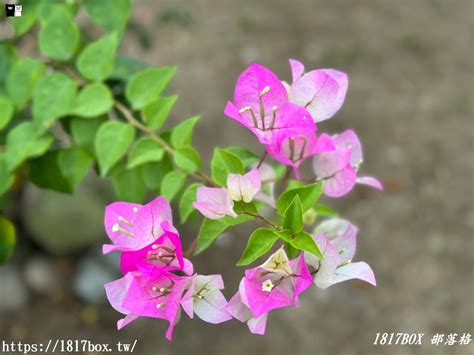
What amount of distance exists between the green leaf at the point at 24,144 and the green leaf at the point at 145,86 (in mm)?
109

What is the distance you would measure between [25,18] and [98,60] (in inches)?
5.0

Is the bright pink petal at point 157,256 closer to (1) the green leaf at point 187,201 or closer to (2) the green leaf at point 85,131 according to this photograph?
(1) the green leaf at point 187,201

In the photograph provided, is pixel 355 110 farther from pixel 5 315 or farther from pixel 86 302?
pixel 5 315

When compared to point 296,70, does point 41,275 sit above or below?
below

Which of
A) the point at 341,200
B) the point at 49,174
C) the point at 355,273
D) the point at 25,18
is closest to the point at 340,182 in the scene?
the point at 355,273

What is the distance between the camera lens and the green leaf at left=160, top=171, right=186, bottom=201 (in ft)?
1.99

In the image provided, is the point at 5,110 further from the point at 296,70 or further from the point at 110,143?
the point at 296,70

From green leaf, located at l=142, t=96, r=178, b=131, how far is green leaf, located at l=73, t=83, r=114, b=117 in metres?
0.04

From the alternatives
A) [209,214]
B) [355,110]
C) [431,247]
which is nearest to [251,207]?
[209,214]

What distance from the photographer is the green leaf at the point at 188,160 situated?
24.4 inches

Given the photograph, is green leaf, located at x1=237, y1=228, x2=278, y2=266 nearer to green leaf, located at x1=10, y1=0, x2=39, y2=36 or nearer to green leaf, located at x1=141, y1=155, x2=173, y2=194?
green leaf, located at x1=141, y1=155, x2=173, y2=194

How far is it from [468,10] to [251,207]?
2.11 metres

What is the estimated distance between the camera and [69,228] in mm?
1474

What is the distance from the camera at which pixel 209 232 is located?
507 millimetres
